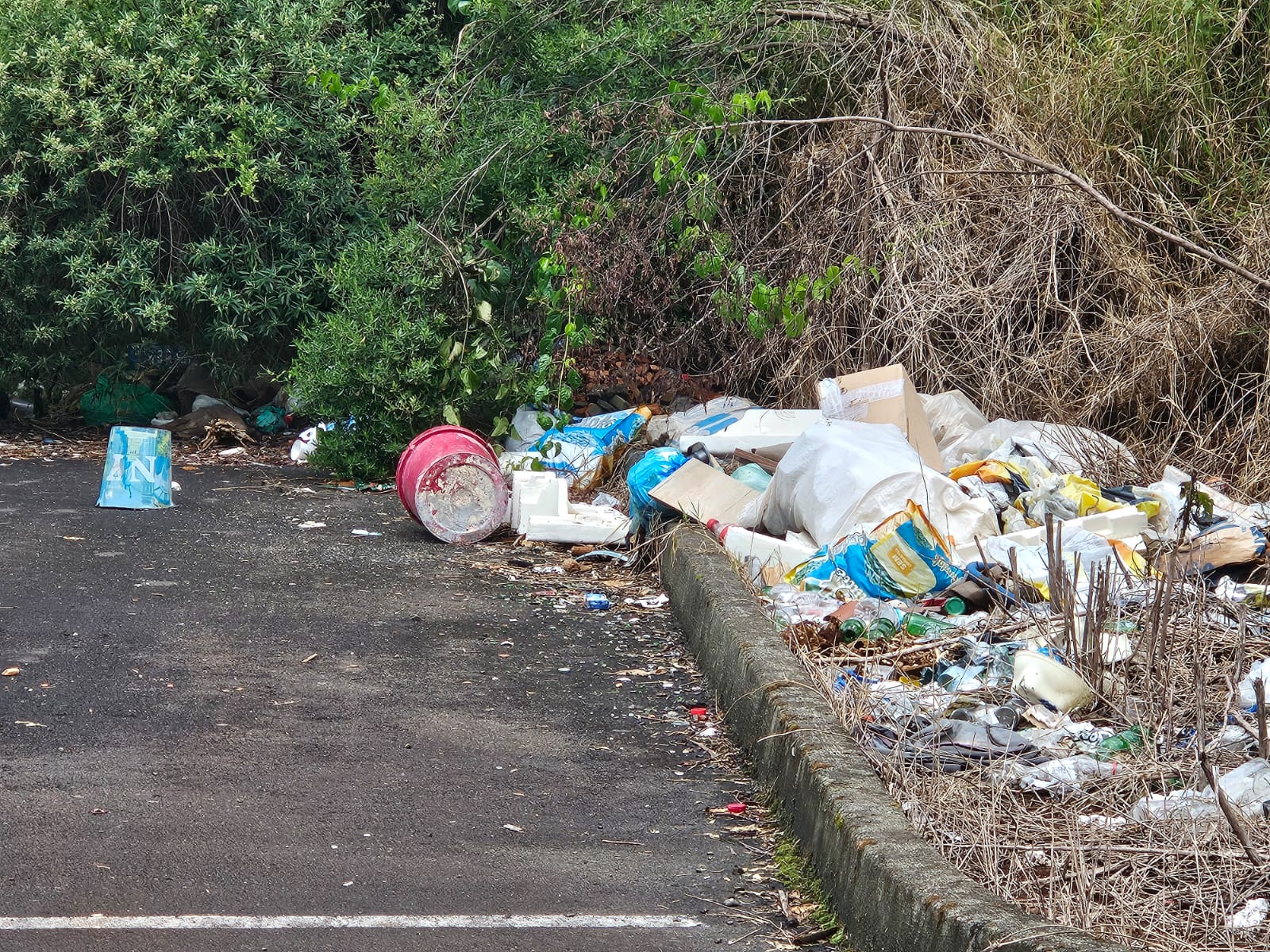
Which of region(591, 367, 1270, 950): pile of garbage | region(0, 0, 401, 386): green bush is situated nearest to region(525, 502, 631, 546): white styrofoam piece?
region(591, 367, 1270, 950): pile of garbage

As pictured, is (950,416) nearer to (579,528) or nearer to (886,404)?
(886,404)

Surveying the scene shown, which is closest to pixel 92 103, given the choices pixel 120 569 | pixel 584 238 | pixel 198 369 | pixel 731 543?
pixel 198 369

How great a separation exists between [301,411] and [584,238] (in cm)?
233

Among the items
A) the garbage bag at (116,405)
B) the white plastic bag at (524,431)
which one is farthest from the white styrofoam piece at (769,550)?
the garbage bag at (116,405)

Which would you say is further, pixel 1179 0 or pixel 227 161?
pixel 227 161

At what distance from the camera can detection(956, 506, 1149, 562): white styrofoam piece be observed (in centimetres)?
545

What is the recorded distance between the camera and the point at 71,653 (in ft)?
15.8

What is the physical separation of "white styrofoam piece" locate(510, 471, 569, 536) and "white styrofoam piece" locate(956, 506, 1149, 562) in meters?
2.09

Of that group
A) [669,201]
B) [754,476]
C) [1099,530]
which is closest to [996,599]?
[1099,530]

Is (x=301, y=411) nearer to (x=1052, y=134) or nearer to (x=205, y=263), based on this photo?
(x=205, y=263)

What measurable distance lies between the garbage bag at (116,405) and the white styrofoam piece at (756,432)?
4679 mm

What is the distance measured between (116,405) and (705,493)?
5.58 meters

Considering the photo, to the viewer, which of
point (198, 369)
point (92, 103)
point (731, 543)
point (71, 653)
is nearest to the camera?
point (71, 653)

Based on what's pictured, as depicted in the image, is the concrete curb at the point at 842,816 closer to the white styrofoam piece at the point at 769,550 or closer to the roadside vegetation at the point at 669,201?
the white styrofoam piece at the point at 769,550
